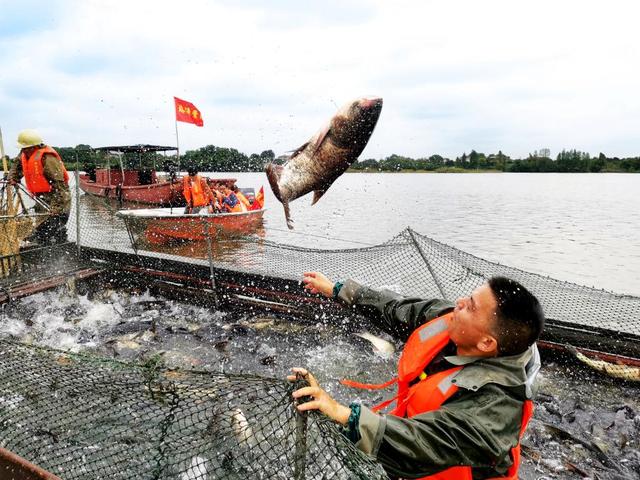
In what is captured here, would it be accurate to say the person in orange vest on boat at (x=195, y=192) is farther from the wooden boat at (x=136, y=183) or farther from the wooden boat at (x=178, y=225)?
the wooden boat at (x=136, y=183)

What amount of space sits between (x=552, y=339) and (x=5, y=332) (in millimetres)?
7639

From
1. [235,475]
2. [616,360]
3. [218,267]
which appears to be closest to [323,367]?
[235,475]

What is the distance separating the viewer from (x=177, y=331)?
680cm

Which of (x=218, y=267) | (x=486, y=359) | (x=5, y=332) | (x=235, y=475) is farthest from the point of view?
(x=218, y=267)

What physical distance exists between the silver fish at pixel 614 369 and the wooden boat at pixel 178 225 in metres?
5.22

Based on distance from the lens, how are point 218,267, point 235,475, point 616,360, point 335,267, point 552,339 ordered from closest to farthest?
point 235,475 < point 616,360 < point 552,339 < point 335,267 < point 218,267

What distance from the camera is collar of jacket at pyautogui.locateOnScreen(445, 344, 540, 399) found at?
2111mm

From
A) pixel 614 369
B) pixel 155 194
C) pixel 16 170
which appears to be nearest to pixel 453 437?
pixel 614 369

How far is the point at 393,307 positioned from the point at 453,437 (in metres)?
1.26

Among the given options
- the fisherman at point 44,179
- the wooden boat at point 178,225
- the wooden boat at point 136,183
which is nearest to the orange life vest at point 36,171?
the fisherman at point 44,179

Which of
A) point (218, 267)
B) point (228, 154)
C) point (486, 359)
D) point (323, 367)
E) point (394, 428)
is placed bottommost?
point (323, 367)

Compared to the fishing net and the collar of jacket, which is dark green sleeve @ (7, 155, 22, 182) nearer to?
the fishing net

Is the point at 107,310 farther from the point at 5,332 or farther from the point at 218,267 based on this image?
the point at 218,267

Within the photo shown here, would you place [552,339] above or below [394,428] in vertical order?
below
